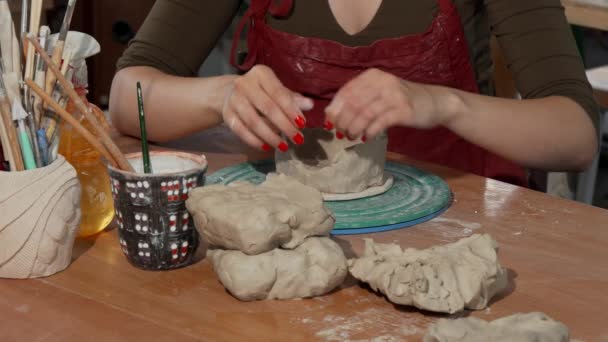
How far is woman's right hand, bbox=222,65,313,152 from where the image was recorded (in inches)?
49.7

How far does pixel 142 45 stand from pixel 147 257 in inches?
29.7

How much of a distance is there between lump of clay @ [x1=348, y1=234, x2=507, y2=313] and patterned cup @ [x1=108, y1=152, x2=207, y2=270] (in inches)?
8.4

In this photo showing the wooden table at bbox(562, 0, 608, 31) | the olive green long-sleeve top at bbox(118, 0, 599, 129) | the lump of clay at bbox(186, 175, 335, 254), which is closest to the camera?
the lump of clay at bbox(186, 175, 335, 254)

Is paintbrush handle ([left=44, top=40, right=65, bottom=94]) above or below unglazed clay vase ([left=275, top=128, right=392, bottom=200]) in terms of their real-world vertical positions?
above

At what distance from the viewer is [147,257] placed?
3.54 feet

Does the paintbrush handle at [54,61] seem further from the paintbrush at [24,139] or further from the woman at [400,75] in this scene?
the woman at [400,75]

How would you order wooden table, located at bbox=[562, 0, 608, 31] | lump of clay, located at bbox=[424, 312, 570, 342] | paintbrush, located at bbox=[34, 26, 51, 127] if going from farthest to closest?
wooden table, located at bbox=[562, 0, 608, 31]
paintbrush, located at bbox=[34, 26, 51, 127]
lump of clay, located at bbox=[424, 312, 570, 342]

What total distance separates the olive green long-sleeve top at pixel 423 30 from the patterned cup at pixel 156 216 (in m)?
0.69

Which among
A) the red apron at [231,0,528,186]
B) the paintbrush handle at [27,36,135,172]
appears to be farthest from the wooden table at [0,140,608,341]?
the red apron at [231,0,528,186]

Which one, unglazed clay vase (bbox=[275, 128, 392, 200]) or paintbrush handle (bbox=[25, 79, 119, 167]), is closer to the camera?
paintbrush handle (bbox=[25, 79, 119, 167])

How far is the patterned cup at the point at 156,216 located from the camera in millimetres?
1044

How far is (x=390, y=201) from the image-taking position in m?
1.31

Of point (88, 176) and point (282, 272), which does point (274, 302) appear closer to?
point (282, 272)

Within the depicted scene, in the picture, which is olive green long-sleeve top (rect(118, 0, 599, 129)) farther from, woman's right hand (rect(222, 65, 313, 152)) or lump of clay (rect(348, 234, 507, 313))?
lump of clay (rect(348, 234, 507, 313))
